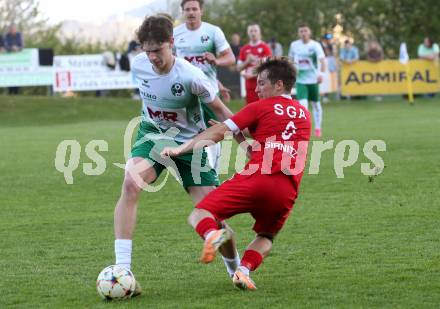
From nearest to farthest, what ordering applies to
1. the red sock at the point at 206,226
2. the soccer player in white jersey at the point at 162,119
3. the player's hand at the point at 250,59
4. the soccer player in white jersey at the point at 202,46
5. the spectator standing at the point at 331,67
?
the red sock at the point at 206,226 → the soccer player in white jersey at the point at 162,119 → the soccer player in white jersey at the point at 202,46 → the player's hand at the point at 250,59 → the spectator standing at the point at 331,67

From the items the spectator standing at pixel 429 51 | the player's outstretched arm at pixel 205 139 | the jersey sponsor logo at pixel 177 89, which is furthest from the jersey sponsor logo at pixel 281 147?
the spectator standing at pixel 429 51

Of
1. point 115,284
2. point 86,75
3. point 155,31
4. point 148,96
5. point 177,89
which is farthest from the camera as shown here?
point 86,75

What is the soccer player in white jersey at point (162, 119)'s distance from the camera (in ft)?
21.3

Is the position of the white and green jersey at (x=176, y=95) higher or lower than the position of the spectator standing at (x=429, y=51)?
higher

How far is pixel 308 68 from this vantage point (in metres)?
19.0

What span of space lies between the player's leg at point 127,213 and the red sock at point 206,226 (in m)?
0.63

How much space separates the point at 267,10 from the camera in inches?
1752

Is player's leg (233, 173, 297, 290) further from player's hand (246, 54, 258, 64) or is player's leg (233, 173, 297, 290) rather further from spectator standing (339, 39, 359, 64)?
spectator standing (339, 39, 359, 64)

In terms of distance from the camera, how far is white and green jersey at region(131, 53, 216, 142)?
22.1 ft

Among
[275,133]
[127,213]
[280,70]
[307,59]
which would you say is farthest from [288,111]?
[307,59]

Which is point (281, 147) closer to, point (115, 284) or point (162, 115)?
point (162, 115)

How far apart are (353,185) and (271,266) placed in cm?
459

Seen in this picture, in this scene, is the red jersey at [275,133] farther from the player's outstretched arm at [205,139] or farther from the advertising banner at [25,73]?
the advertising banner at [25,73]

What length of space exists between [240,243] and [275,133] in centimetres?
213
